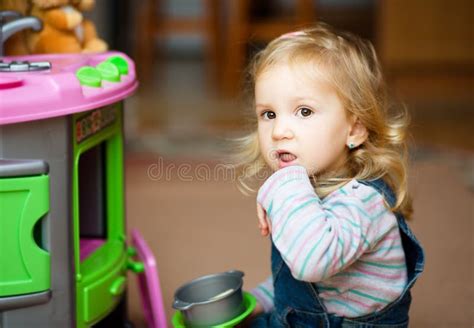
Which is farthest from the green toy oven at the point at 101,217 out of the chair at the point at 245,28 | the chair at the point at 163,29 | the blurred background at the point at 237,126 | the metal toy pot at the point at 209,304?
the chair at the point at 163,29

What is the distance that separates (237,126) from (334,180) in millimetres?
1886

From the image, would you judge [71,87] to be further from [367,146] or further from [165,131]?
[165,131]

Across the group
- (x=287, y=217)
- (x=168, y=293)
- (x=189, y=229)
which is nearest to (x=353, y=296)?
(x=287, y=217)

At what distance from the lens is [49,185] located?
1114 mm

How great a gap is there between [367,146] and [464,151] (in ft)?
5.33

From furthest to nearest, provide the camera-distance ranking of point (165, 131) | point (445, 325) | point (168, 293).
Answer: point (165, 131) → point (168, 293) → point (445, 325)

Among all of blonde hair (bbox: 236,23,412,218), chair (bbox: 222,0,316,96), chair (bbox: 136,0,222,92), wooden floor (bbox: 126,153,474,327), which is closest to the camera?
blonde hair (bbox: 236,23,412,218)

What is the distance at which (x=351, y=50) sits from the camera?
115 cm

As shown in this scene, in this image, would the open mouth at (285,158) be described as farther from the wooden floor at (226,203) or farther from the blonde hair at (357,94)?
the wooden floor at (226,203)

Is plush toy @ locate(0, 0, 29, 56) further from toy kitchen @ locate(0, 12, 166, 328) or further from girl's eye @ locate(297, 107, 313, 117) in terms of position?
girl's eye @ locate(297, 107, 313, 117)

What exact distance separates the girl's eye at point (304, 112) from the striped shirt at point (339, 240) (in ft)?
0.25

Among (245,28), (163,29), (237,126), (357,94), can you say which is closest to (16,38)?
(357,94)

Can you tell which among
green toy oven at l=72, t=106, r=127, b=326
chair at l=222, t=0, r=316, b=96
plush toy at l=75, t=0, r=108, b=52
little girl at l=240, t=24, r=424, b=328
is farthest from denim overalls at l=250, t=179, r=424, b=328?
chair at l=222, t=0, r=316, b=96

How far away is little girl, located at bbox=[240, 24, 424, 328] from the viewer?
104cm
